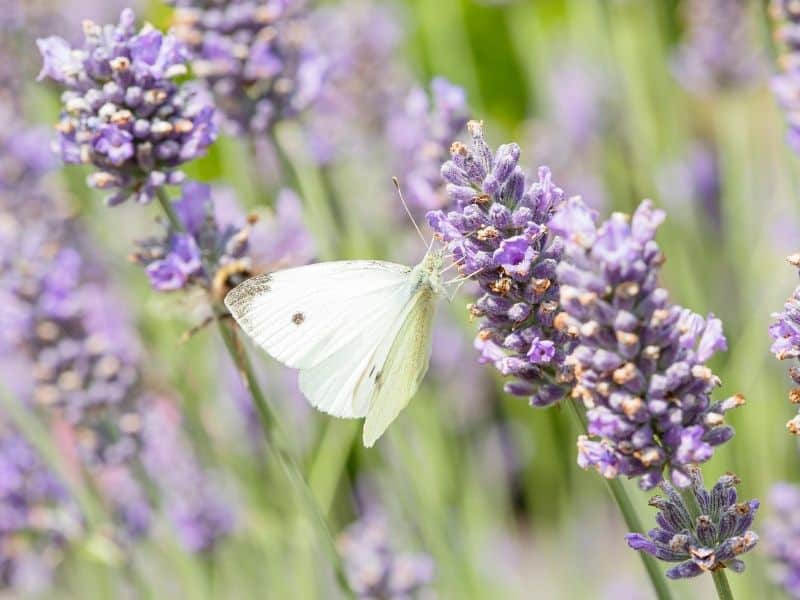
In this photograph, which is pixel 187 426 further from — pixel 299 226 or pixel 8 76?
pixel 8 76

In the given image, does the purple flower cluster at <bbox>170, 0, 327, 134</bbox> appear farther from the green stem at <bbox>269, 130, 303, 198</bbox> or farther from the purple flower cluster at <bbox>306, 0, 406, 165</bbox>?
the purple flower cluster at <bbox>306, 0, 406, 165</bbox>

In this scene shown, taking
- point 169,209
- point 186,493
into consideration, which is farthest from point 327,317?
point 186,493

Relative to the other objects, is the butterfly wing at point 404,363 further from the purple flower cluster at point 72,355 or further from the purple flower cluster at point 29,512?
the purple flower cluster at point 29,512

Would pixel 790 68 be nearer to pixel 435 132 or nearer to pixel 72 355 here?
pixel 435 132

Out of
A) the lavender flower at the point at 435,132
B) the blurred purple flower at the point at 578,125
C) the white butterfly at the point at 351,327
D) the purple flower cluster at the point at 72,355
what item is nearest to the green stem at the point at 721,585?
the white butterfly at the point at 351,327

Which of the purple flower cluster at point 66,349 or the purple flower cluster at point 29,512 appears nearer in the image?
the purple flower cluster at point 66,349

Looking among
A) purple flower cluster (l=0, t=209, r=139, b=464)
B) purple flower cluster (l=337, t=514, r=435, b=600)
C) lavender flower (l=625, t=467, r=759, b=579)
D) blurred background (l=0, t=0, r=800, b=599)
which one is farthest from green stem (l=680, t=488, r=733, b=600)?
purple flower cluster (l=0, t=209, r=139, b=464)
